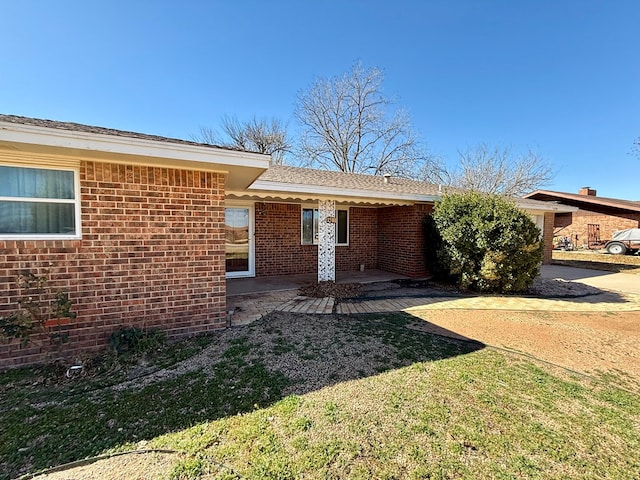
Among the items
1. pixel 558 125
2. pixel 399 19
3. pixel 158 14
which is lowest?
pixel 158 14

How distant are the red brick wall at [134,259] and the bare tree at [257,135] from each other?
73.0 ft

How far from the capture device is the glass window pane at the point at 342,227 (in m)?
11.2

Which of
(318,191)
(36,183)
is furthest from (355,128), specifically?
(36,183)

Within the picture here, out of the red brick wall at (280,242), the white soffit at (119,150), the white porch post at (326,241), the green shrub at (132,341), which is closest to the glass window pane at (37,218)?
the white soffit at (119,150)

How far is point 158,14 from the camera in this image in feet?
25.3

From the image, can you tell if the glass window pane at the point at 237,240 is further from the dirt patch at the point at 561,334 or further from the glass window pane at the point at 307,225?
the dirt patch at the point at 561,334

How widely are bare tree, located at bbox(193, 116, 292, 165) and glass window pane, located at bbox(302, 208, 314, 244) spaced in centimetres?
1656

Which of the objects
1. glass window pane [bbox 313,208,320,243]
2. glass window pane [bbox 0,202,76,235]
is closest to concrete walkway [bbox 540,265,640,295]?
glass window pane [bbox 313,208,320,243]

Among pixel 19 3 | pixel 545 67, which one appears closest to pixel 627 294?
pixel 545 67

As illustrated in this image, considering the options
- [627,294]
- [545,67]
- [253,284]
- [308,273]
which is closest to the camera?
[627,294]

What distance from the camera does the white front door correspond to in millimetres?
9531

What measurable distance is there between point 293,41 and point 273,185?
1029 centimetres

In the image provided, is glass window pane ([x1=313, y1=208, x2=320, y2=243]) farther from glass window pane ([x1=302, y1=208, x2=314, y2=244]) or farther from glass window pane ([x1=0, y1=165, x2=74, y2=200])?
glass window pane ([x1=0, y1=165, x2=74, y2=200])

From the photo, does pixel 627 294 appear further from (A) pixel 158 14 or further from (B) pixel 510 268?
(A) pixel 158 14
